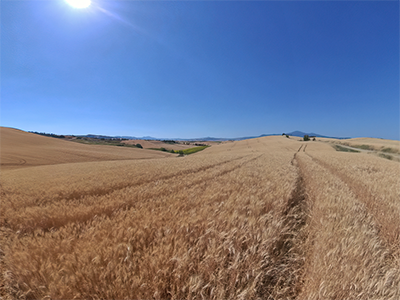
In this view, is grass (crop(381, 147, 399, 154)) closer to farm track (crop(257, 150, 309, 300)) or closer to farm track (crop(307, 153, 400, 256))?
farm track (crop(307, 153, 400, 256))

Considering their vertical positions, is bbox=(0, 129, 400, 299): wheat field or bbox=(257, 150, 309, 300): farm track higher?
bbox=(0, 129, 400, 299): wheat field

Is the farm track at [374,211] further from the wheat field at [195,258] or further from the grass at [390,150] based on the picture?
the grass at [390,150]

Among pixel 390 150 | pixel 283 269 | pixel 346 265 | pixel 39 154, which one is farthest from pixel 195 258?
pixel 390 150

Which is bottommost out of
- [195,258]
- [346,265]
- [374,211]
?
[374,211]

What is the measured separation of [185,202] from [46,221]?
2.40m

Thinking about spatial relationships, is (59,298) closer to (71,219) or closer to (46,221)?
(71,219)

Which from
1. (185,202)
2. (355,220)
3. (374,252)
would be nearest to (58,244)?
(185,202)

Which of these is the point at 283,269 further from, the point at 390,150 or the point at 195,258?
the point at 390,150

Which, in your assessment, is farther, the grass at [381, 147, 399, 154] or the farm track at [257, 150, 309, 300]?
the grass at [381, 147, 399, 154]

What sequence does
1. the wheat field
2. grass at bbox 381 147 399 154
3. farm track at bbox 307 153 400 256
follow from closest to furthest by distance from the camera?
the wheat field, farm track at bbox 307 153 400 256, grass at bbox 381 147 399 154

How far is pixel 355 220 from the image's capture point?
2.63 metres

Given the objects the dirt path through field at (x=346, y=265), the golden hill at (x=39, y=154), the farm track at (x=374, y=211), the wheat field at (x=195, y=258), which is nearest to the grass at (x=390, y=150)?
the farm track at (x=374, y=211)

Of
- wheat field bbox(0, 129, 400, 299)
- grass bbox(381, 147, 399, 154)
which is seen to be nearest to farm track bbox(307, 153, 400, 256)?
wheat field bbox(0, 129, 400, 299)

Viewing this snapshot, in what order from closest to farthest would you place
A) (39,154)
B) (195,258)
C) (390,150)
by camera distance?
(195,258) < (39,154) < (390,150)
